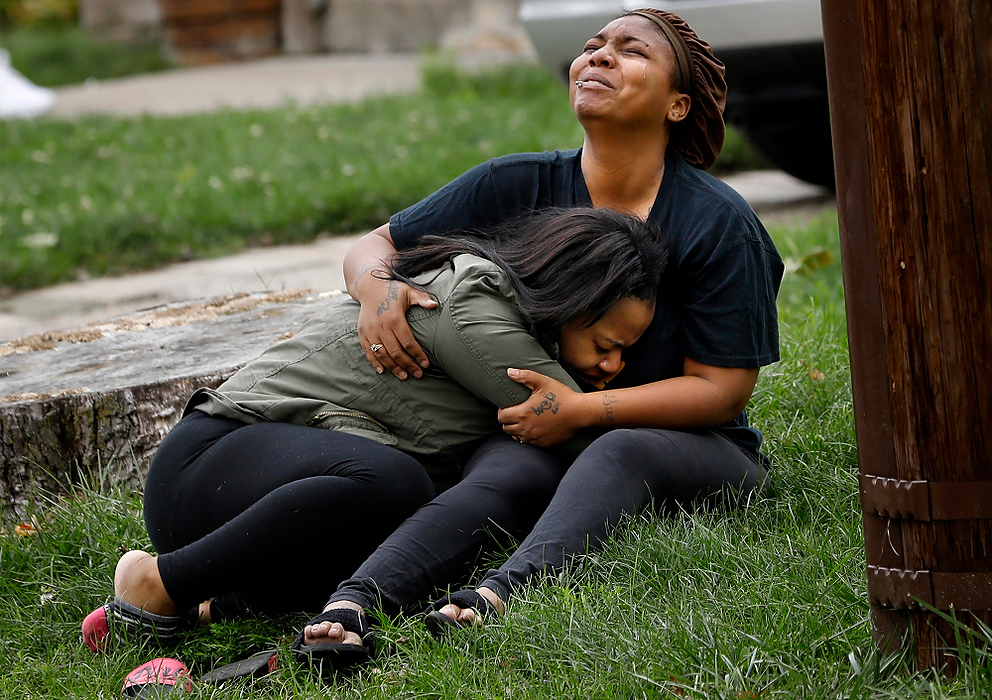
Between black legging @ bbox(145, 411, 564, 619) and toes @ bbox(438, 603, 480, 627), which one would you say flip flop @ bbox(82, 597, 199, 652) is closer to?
black legging @ bbox(145, 411, 564, 619)

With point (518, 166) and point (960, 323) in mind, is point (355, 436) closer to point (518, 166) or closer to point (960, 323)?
point (518, 166)

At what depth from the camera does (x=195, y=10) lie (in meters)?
16.0

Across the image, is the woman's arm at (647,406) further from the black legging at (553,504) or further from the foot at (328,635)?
the foot at (328,635)

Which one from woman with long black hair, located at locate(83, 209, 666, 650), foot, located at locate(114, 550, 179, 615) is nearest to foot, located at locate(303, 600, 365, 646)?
woman with long black hair, located at locate(83, 209, 666, 650)

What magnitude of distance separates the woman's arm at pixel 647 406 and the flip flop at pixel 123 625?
83 centimetres

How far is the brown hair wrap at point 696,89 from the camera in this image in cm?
279

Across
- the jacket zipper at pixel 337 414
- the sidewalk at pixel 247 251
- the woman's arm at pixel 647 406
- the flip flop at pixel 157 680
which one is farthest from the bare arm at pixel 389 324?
the sidewalk at pixel 247 251

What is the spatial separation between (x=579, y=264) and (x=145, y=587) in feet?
3.69

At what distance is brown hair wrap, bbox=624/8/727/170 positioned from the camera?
2789mm

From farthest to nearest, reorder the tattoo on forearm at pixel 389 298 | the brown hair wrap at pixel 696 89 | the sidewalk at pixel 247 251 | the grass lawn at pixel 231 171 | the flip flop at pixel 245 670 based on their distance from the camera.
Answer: the grass lawn at pixel 231 171, the sidewalk at pixel 247 251, the brown hair wrap at pixel 696 89, the tattoo on forearm at pixel 389 298, the flip flop at pixel 245 670

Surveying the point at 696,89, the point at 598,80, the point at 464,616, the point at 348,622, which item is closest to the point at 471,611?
the point at 464,616

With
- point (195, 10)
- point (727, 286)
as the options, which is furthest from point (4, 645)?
point (195, 10)

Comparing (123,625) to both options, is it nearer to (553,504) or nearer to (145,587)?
(145,587)

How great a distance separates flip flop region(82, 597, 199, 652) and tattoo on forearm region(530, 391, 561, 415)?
34.4 inches
